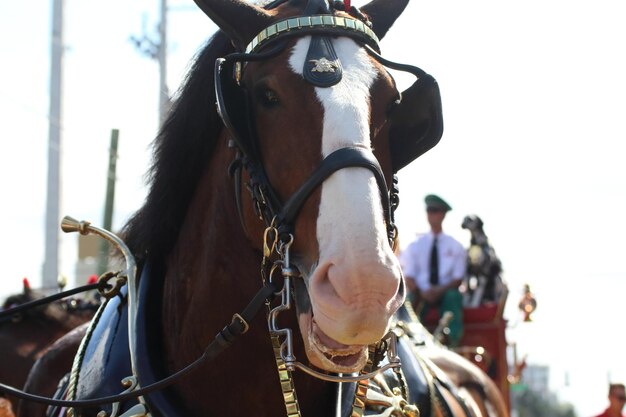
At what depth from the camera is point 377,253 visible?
2.60 m

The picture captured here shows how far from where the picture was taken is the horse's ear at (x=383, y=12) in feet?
11.5

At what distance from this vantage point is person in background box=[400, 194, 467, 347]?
28.5ft

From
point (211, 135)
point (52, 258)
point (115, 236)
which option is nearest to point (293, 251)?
point (211, 135)

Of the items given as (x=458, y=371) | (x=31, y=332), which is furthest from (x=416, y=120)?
(x=31, y=332)

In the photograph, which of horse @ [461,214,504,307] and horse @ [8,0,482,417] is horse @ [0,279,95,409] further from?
horse @ [461,214,504,307]

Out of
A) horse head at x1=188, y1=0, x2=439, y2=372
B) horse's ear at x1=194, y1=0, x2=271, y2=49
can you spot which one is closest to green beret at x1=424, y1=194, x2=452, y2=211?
horse head at x1=188, y1=0, x2=439, y2=372

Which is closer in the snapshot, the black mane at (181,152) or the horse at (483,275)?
the black mane at (181,152)

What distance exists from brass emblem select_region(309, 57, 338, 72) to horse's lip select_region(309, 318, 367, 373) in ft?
2.37

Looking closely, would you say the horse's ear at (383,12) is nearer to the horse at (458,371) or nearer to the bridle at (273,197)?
the bridle at (273,197)

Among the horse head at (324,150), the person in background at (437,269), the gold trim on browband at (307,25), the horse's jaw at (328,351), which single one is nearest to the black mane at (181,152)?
the horse head at (324,150)

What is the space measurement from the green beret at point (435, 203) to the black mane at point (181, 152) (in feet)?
17.8

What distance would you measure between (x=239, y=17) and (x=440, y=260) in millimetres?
5931

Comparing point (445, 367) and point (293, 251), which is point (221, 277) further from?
point (445, 367)

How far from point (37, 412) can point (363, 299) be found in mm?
2120
